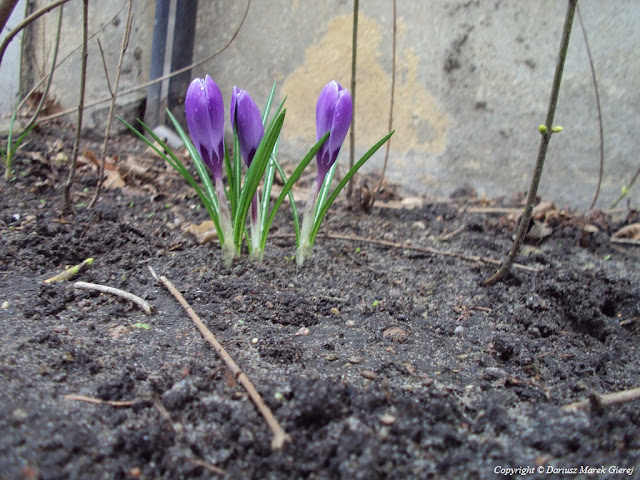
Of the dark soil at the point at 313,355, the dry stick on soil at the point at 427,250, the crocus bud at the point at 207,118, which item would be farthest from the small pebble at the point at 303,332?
the dry stick on soil at the point at 427,250

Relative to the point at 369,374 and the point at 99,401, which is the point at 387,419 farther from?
the point at 99,401

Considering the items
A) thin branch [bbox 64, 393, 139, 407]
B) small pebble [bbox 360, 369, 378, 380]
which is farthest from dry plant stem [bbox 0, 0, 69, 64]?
small pebble [bbox 360, 369, 378, 380]

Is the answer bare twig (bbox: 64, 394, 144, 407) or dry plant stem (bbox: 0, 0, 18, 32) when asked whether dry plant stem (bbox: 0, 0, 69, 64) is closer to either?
dry plant stem (bbox: 0, 0, 18, 32)

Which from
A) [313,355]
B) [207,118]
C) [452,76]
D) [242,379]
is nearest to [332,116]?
[207,118]

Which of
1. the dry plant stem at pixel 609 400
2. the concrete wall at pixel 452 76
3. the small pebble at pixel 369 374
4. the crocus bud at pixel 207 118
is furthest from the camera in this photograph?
the concrete wall at pixel 452 76

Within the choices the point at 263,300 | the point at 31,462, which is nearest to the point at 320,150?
the point at 263,300

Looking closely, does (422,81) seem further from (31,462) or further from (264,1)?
(31,462)

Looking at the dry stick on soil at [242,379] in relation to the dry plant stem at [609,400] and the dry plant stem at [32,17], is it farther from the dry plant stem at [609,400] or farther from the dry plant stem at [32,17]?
the dry plant stem at [32,17]
